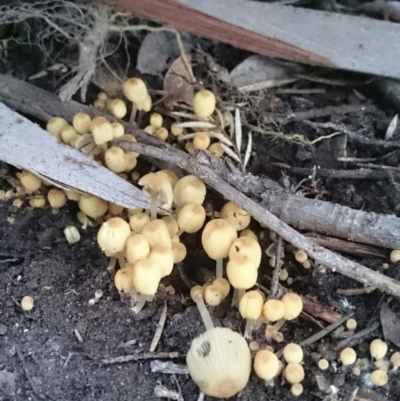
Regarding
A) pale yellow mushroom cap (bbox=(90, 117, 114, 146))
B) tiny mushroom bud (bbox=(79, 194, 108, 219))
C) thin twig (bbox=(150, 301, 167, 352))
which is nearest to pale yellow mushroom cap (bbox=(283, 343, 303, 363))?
thin twig (bbox=(150, 301, 167, 352))

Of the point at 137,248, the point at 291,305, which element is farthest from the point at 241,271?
the point at 137,248

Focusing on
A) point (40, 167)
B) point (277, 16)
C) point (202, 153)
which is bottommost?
point (40, 167)

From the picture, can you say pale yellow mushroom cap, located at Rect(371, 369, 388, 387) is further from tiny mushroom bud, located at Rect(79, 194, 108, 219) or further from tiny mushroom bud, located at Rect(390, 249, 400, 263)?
tiny mushroom bud, located at Rect(79, 194, 108, 219)

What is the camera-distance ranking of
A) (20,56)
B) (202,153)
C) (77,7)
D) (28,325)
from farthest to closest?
(20,56) → (77,7) → (202,153) → (28,325)

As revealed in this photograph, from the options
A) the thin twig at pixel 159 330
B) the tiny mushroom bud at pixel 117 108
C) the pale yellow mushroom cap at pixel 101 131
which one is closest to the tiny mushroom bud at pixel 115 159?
the pale yellow mushroom cap at pixel 101 131

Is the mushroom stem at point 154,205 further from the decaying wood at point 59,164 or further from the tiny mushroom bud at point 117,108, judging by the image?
the tiny mushroom bud at point 117,108

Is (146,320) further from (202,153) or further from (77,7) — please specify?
(77,7)

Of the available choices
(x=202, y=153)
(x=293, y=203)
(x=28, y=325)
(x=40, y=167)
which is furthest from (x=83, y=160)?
(x=293, y=203)
